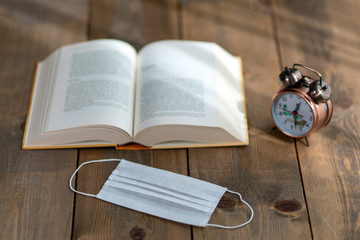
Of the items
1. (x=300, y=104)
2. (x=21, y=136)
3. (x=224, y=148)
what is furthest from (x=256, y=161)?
(x=21, y=136)

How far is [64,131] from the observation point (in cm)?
144

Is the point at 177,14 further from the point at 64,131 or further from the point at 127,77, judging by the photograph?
the point at 64,131

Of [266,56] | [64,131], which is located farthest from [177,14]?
[64,131]

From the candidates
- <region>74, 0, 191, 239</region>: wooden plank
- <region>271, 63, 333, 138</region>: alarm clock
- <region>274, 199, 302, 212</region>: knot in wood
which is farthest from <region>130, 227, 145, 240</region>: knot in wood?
<region>271, 63, 333, 138</region>: alarm clock

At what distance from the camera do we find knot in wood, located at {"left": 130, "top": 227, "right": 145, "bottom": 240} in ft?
4.21

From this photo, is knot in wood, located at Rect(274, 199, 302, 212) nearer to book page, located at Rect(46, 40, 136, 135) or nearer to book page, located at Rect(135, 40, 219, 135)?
book page, located at Rect(135, 40, 219, 135)

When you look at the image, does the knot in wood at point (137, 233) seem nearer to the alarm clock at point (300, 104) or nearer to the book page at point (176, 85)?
the book page at point (176, 85)

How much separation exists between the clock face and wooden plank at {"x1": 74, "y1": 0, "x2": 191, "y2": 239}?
0.34m

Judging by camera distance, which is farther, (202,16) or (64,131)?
(202,16)

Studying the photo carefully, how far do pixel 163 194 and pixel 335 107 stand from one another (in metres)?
0.72

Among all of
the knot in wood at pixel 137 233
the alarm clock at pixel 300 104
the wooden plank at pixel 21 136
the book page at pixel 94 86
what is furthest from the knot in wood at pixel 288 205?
the wooden plank at pixel 21 136

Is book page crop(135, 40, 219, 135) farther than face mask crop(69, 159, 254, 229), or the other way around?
book page crop(135, 40, 219, 135)

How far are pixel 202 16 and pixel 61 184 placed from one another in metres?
0.97

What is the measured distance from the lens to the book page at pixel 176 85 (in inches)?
56.7
